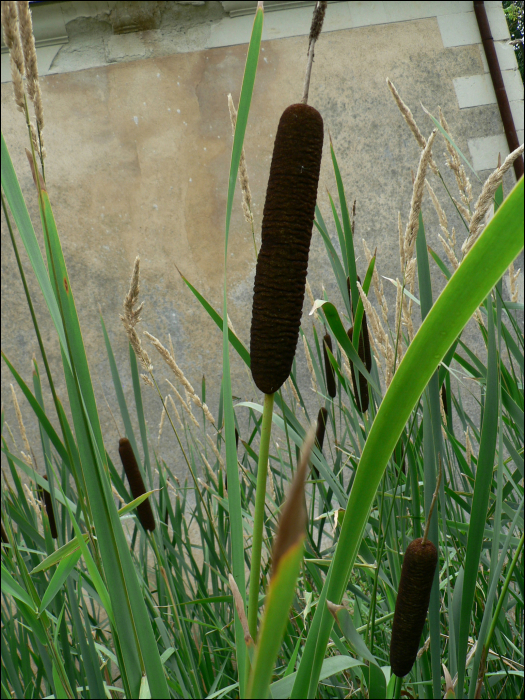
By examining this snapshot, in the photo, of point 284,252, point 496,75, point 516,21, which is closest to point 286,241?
point 284,252

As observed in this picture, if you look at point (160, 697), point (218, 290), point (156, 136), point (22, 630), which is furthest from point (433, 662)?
point (156, 136)

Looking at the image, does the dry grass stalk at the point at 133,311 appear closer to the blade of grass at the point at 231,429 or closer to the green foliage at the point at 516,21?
the blade of grass at the point at 231,429

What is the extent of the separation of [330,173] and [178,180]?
0.84 m

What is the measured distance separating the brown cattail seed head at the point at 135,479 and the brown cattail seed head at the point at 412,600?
366 millimetres

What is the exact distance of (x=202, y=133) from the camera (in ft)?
9.02

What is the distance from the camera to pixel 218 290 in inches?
106

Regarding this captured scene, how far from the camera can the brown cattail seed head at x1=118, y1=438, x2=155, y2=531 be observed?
0.61 m

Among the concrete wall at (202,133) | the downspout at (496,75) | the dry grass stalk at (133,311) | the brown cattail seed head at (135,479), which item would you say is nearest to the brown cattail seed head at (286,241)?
the dry grass stalk at (133,311)

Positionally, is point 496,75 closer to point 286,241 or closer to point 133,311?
point 133,311

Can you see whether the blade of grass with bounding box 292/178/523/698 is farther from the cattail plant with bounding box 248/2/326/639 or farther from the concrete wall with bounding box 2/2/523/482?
the concrete wall with bounding box 2/2/523/482

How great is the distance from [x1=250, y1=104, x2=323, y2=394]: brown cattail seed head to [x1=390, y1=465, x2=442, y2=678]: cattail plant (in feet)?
0.42

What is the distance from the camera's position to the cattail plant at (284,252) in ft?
0.89

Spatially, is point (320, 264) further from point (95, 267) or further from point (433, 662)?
point (433, 662)

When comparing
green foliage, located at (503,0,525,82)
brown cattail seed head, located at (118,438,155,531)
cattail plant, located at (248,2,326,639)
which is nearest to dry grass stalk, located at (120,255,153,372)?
brown cattail seed head, located at (118,438,155,531)
